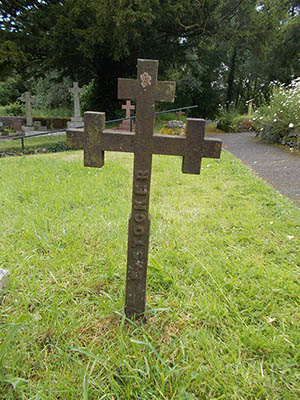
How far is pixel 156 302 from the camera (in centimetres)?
169

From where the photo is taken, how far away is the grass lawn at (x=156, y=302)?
1196 mm

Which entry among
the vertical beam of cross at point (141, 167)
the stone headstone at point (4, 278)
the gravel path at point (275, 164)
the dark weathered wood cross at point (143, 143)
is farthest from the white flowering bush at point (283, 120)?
the stone headstone at point (4, 278)

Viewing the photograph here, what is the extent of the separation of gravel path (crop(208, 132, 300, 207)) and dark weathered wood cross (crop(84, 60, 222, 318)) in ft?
8.37

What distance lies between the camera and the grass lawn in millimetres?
1196

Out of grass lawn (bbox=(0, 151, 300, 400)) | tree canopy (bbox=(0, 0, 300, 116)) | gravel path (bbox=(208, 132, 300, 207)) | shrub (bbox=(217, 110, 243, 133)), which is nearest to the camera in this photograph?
grass lawn (bbox=(0, 151, 300, 400))

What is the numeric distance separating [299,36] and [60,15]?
14793 mm

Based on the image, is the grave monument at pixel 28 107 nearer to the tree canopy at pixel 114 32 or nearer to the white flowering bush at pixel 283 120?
the tree canopy at pixel 114 32

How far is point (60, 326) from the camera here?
1.44m

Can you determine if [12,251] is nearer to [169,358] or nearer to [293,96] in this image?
[169,358]

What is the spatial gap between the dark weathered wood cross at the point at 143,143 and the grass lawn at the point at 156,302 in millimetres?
444

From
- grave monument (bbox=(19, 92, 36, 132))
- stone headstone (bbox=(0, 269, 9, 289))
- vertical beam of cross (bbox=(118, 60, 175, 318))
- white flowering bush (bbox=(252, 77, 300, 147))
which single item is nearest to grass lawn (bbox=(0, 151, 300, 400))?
stone headstone (bbox=(0, 269, 9, 289))

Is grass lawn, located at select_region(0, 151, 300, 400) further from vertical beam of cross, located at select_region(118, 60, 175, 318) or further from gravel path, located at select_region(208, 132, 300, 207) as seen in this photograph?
gravel path, located at select_region(208, 132, 300, 207)

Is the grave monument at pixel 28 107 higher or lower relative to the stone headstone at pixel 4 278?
higher

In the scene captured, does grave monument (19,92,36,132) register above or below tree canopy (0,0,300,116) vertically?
below
